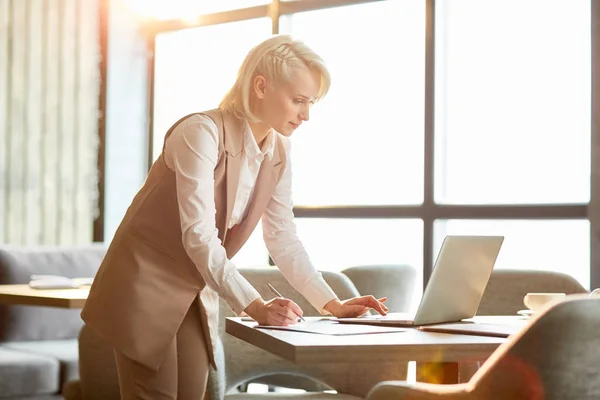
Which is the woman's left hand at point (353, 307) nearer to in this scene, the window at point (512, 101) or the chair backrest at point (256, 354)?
the chair backrest at point (256, 354)

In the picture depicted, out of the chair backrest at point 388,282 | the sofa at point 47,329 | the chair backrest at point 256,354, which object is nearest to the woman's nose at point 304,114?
the chair backrest at point 256,354

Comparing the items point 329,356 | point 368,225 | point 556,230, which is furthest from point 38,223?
point 329,356

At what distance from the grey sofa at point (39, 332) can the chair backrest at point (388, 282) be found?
4.36 feet

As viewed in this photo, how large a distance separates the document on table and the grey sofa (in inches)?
83.0

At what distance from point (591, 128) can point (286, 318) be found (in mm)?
2357

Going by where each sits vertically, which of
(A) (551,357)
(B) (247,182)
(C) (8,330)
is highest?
(B) (247,182)

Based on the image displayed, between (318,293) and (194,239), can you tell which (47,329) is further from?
(194,239)

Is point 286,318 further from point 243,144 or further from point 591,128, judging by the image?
point 591,128

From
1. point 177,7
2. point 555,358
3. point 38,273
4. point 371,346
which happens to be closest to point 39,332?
point 38,273

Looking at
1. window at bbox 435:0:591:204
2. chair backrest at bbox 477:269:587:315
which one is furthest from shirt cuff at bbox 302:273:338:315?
window at bbox 435:0:591:204

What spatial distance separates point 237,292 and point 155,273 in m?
0.20

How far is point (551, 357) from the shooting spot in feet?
4.58

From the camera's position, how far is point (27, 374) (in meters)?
3.71

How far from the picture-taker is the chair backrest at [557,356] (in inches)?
54.9
